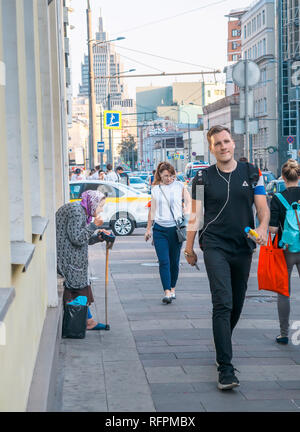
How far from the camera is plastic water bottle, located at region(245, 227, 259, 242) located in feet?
19.8

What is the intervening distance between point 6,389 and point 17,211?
156 centimetres

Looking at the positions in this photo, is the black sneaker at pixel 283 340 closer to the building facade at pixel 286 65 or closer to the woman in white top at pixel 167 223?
the woman in white top at pixel 167 223

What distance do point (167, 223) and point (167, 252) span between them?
0.36 m

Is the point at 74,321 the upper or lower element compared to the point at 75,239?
lower

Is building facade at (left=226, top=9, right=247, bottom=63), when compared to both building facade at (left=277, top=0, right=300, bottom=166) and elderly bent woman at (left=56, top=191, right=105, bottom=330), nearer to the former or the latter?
building facade at (left=277, top=0, right=300, bottom=166)

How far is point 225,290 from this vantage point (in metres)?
6.09

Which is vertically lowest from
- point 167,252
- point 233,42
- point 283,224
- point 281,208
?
point 167,252

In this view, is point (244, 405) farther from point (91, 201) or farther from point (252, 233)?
point (91, 201)

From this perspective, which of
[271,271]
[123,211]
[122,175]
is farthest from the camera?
[122,175]

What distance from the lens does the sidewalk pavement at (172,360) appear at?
5578 mm

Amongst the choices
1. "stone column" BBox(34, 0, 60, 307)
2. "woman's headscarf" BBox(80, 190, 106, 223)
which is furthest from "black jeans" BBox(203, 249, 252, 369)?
"stone column" BBox(34, 0, 60, 307)

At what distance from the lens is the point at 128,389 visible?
19.3 feet

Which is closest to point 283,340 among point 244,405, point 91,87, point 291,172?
point 291,172
